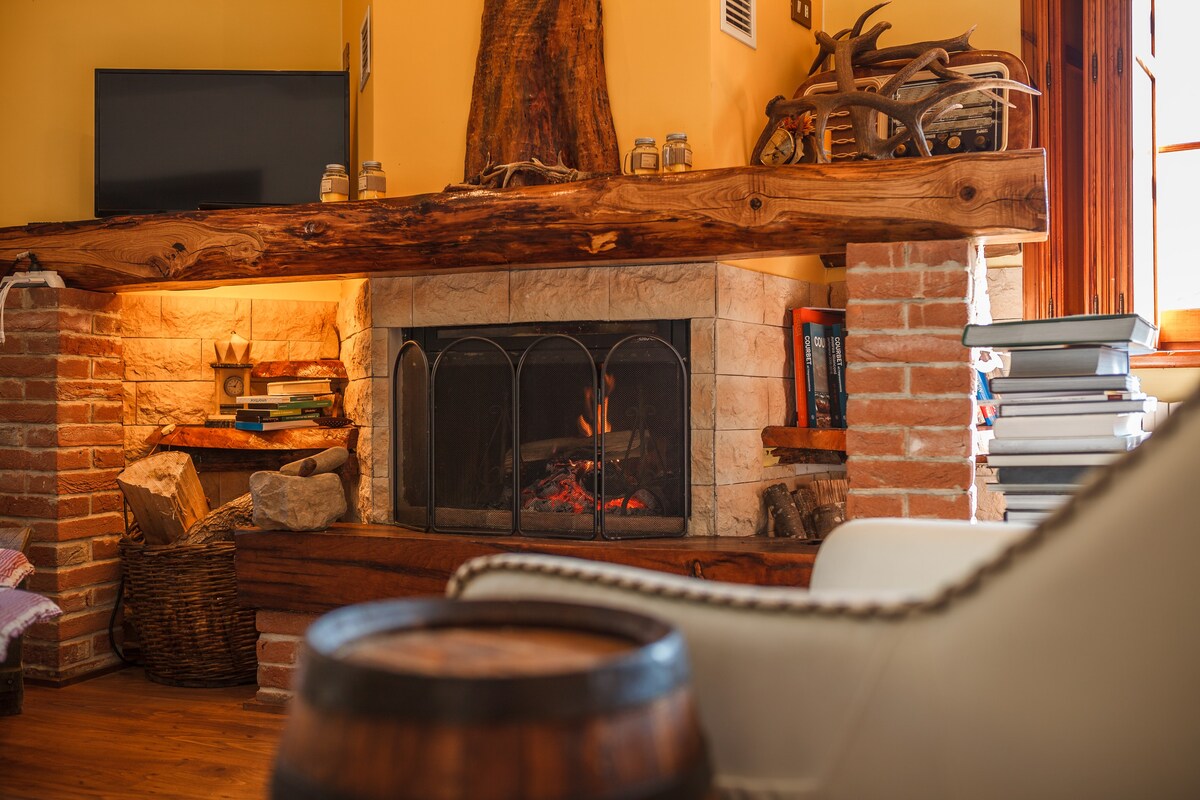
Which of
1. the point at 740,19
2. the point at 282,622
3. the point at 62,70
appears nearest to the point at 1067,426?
the point at 740,19

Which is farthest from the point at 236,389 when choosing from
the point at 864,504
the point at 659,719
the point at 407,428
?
the point at 659,719

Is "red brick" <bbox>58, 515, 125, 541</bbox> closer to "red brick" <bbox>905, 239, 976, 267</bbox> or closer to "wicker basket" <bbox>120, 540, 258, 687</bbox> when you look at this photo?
"wicker basket" <bbox>120, 540, 258, 687</bbox>

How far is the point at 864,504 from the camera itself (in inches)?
95.7

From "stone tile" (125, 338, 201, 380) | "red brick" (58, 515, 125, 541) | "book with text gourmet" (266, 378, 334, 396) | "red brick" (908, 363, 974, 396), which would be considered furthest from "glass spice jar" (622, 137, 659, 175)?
"red brick" (58, 515, 125, 541)

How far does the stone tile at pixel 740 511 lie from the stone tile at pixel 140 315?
1938 mm

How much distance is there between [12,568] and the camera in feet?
7.87

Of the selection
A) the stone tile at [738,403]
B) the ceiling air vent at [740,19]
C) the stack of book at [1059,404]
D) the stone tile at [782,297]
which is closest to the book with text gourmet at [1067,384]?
the stack of book at [1059,404]

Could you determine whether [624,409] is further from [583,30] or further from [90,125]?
[90,125]

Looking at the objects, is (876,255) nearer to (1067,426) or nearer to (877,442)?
(877,442)

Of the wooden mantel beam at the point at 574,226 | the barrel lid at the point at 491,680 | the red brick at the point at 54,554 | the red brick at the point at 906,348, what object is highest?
the wooden mantel beam at the point at 574,226

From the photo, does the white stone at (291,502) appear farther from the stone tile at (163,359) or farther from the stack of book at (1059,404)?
the stack of book at (1059,404)

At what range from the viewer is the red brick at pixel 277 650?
2.89m

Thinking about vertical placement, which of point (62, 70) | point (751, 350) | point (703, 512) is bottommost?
point (703, 512)

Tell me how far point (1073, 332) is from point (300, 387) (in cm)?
231
